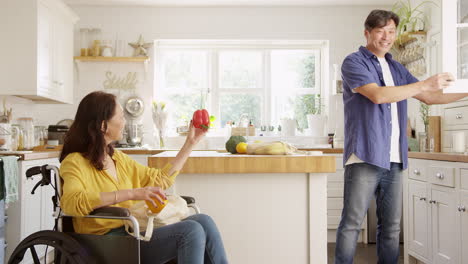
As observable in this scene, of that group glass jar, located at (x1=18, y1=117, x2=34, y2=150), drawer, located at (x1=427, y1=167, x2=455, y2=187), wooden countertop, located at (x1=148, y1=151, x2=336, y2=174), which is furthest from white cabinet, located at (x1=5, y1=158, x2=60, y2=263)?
drawer, located at (x1=427, y1=167, x2=455, y2=187)

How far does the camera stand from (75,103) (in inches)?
219

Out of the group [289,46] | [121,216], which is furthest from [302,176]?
[289,46]

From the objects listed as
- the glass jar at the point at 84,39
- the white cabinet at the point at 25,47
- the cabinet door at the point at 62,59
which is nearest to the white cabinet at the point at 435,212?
the white cabinet at the point at 25,47

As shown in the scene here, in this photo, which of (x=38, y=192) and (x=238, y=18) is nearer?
(x=38, y=192)

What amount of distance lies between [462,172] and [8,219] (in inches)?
117

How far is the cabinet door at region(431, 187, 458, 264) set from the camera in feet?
10.2

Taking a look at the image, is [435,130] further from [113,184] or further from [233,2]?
[113,184]

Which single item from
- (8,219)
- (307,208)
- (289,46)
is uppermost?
(289,46)

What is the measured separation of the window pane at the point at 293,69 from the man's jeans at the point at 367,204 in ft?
11.5

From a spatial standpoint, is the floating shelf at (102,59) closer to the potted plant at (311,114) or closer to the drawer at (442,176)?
the potted plant at (311,114)

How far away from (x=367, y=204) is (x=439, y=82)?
657 millimetres

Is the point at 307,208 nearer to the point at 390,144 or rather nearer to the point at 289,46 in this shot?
the point at 390,144

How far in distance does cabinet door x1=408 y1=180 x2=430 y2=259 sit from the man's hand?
1406 millimetres

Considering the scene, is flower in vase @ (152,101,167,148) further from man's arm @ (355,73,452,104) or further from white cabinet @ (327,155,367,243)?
man's arm @ (355,73,452,104)
